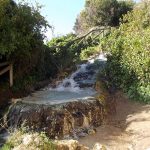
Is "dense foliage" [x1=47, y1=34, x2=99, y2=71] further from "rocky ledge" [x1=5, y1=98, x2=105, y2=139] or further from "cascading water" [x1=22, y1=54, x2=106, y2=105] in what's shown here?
"rocky ledge" [x1=5, y1=98, x2=105, y2=139]

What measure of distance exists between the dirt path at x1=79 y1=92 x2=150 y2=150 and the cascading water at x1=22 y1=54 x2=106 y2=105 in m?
1.78

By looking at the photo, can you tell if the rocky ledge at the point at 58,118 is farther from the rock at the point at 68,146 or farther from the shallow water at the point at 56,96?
the rock at the point at 68,146

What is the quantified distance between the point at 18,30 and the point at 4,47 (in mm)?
1418

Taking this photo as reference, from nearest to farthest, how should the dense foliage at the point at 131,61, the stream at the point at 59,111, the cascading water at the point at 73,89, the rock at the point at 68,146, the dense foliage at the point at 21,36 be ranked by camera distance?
the rock at the point at 68,146, the stream at the point at 59,111, the dense foliage at the point at 21,36, the cascading water at the point at 73,89, the dense foliage at the point at 131,61

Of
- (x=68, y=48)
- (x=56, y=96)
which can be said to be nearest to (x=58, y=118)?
(x=56, y=96)

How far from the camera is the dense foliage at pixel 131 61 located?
17609mm

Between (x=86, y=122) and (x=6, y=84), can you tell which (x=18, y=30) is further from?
(x=86, y=122)

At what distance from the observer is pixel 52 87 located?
65.8 ft

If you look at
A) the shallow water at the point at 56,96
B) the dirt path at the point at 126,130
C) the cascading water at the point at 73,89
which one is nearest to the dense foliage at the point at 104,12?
the cascading water at the point at 73,89

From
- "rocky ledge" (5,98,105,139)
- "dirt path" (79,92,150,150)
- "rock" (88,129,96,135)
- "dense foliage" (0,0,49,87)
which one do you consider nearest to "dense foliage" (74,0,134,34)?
"dense foliage" (0,0,49,87)

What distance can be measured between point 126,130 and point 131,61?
5145 mm

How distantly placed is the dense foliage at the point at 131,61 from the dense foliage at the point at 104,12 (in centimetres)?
1023

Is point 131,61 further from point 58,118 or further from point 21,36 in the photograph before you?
point 58,118

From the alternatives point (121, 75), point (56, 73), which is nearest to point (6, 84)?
point (56, 73)
